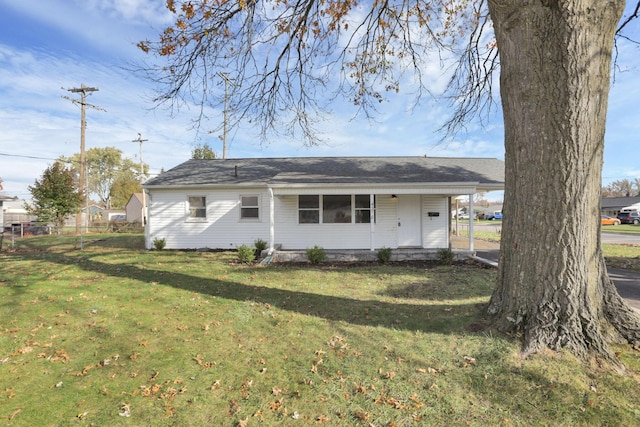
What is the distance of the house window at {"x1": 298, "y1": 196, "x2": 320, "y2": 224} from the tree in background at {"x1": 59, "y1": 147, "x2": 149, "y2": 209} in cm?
5145

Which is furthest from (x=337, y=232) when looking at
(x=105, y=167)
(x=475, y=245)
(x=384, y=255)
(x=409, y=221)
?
(x=105, y=167)

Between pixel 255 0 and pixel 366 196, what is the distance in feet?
26.2

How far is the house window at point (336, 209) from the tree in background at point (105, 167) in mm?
52090

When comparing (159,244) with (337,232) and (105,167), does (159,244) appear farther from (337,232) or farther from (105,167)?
(105,167)

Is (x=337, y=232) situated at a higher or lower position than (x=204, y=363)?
higher

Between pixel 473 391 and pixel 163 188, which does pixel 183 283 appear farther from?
pixel 163 188

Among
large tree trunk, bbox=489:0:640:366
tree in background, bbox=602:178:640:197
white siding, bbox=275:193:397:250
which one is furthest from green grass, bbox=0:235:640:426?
tree in background, bbox=602:178:640:197

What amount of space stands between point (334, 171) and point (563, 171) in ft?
34.3

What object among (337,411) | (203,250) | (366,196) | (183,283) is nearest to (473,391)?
(337,411)

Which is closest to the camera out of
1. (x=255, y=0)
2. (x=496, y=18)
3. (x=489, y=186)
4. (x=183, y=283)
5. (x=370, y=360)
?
(x=370, y=360)

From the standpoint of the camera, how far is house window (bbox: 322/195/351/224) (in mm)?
12703

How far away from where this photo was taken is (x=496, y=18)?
13.0 feet

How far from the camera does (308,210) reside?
1283cm

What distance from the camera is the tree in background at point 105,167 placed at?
57.5 metres
